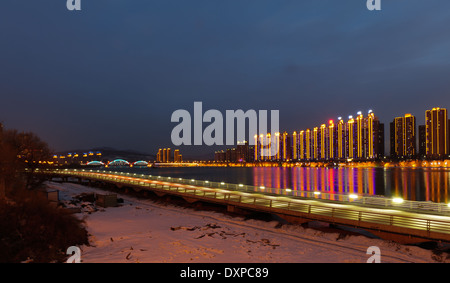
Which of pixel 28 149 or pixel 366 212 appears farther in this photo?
pixel 28 149

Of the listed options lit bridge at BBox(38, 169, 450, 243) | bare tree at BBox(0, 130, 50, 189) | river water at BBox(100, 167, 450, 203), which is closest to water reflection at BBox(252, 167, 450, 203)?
river water at BBox(100, 167, 450, 203)

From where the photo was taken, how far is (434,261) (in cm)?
1320

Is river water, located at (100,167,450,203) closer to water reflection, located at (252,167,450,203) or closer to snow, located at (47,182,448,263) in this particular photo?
water reflection, located at (252,167,450,203)

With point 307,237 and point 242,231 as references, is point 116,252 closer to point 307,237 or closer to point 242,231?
point 242,231

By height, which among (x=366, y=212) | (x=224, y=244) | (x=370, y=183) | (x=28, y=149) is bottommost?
(x=370, y=183)

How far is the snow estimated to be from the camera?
12.8 m

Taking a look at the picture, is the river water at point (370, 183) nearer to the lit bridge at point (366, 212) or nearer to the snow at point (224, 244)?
the lit bridge at point (366, 212)

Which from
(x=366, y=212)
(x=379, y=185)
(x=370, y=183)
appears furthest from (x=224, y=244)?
(x=370, y=183)

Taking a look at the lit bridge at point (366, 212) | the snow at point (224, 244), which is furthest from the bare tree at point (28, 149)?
the lit bridge at point (366, 212)

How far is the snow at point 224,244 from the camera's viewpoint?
12.8m

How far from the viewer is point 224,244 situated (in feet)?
49.4

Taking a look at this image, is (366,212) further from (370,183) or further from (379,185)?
(370,183)
